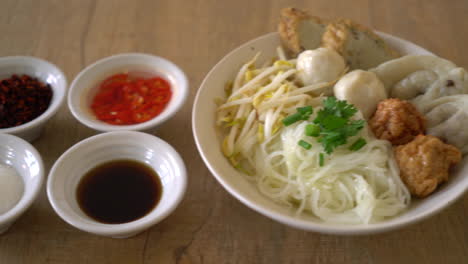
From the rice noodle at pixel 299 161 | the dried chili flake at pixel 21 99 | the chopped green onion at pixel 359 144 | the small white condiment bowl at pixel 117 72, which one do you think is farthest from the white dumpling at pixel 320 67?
the dried chili flake at pixel 21 99

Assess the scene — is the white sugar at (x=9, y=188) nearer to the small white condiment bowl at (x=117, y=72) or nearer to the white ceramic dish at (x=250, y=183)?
the small white condiment bowl at (x=117, y=72)

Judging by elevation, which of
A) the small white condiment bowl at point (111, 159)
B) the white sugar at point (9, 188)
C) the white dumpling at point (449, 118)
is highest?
the white dumpling at point (449, 118)

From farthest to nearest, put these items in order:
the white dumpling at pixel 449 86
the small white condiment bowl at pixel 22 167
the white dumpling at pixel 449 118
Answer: the white dumpling at pixel 449 86 < the white dumpling at pixel 449 118 < the small white condiment bowl at pixel 22 167

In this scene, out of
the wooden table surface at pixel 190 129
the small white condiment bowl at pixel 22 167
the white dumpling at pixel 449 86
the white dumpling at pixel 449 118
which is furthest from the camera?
the white dumpling at pixel 449 86

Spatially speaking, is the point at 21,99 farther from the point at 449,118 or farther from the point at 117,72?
the point at 449,118

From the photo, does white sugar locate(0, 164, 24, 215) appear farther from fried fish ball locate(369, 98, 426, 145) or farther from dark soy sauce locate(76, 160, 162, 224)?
fried fish ball locate(369, 98, 426, 145)

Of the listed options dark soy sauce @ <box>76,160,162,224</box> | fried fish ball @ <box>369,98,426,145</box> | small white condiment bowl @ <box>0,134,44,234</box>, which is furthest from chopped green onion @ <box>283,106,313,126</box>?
small white condiment bowl @ <box>0,134,44,234</box>
